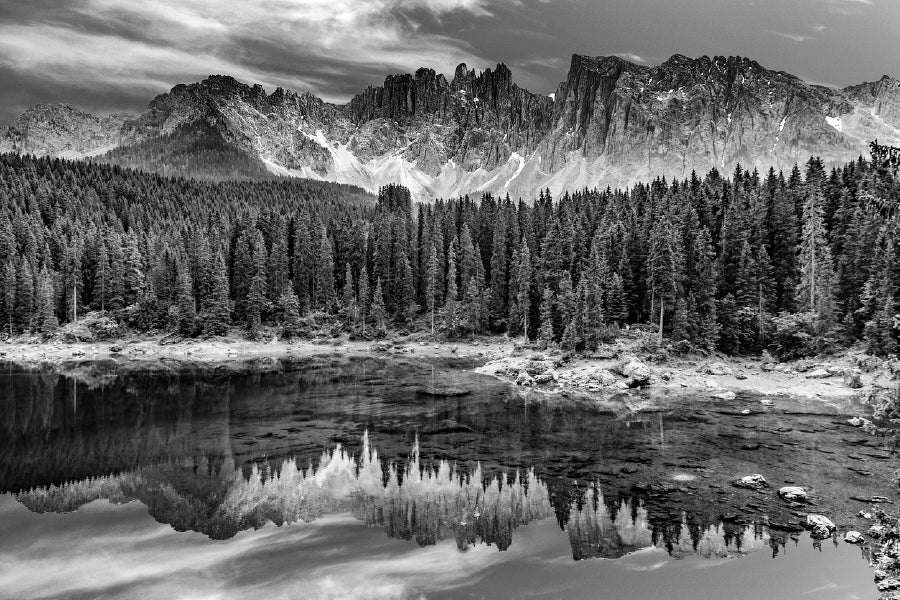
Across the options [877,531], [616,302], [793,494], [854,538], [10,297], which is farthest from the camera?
[10,297]

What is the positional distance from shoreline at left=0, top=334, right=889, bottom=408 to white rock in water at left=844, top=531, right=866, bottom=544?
25.5 ft

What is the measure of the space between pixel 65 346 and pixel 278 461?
264 ft

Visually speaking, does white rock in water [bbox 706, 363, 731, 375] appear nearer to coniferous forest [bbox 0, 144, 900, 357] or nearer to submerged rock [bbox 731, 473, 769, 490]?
coniferous forest [bbox 0, 144, 900, 357]

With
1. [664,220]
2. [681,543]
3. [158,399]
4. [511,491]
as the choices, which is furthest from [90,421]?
[664,220]

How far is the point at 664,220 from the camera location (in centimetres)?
6819

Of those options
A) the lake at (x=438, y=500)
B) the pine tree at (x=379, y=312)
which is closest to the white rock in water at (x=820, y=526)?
the lake at (x=438, y=500)

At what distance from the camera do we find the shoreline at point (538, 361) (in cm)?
5170

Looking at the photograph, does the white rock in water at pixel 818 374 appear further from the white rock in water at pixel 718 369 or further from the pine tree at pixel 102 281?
the pine tree at pixel 102 281

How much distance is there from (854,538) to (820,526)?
112cm

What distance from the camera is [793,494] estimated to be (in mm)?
23906

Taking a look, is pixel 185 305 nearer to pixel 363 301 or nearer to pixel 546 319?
pixel 363 301

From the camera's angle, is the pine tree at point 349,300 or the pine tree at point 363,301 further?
the pine tree at point 349,300

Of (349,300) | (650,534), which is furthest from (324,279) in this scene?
(650,534)

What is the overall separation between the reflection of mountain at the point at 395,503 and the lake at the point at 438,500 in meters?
0.11
